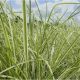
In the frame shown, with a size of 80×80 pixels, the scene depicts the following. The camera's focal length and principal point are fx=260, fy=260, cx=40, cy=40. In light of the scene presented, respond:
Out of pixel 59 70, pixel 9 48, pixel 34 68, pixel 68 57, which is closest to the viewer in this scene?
pixel 9 48

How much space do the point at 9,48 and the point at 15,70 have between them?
9 cm

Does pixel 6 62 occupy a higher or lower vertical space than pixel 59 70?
higher

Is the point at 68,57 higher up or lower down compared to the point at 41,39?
lower down

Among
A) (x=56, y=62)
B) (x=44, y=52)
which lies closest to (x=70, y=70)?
(x=56, y=62)

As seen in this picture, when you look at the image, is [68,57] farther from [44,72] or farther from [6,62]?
[6,62]

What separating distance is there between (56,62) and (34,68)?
108 mm

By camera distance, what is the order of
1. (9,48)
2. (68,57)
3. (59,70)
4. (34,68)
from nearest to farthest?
(9,48)
(34,68)
(59,70)
(68,57)

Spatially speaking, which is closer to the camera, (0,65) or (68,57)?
(0,65)

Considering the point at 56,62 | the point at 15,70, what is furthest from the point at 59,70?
the point at 15,70

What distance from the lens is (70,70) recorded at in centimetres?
108

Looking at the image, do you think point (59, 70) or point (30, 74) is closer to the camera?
point (30, 74)

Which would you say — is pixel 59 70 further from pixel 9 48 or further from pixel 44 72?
pixel 9 48

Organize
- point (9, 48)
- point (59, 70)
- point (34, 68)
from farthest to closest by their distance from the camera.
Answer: point (59, 70) < point (34, 68) < point (9, 48)

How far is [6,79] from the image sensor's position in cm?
100
